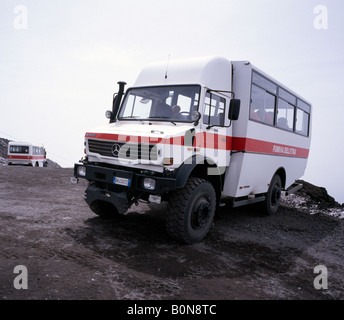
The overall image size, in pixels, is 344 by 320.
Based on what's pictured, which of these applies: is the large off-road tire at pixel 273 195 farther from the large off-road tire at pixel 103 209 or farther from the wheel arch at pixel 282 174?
the large off-road tire at pixel 103 209

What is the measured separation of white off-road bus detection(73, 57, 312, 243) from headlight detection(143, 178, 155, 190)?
0.6 inches

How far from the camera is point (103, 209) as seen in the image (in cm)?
573

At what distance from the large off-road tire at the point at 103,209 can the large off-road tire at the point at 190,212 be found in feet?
5.67

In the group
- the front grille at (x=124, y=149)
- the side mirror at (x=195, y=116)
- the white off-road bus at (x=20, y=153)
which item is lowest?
the white off-road bus at (x=20, y=153)

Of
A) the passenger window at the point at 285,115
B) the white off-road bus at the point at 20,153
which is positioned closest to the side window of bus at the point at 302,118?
the passenger window at the point at 285,115

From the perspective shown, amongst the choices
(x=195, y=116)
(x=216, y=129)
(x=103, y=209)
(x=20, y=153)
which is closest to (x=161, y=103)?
(x=195, y=116)

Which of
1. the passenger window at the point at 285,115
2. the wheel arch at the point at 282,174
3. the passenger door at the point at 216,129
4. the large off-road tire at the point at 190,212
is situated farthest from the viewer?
the wheel arch at the point at 282,174

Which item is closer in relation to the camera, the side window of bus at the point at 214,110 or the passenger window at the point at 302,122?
the side window of bus at the point at 214,110

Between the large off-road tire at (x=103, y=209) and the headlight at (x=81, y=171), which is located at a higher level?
the headlight at (x=81, y=171)

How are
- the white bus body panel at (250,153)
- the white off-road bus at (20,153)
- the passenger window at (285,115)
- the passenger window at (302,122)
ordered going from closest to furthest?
the white bus body panel at (250,153) < the passenger window at (285,115) < the passenger window at (302,122) < the white off-road bus at (20,153)

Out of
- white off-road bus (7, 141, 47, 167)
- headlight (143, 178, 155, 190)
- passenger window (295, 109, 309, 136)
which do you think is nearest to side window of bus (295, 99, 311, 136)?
passenger window (295, 109, 309, 136)

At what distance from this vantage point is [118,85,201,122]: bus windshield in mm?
5016

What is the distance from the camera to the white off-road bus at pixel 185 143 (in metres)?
4.41

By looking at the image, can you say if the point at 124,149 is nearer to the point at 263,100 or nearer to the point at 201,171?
the point at 201,171
